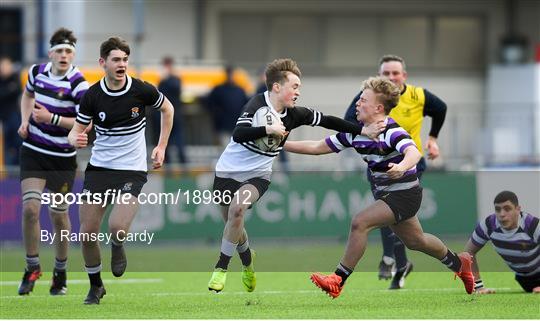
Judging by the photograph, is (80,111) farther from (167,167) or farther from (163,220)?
(167,167)

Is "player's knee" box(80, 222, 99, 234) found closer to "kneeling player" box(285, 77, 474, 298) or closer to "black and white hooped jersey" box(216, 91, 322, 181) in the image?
"black and white hooped jersey" box(216, 91, 322, 181)

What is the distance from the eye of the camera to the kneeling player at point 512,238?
12.9 metres

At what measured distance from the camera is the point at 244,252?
1245 centimetres

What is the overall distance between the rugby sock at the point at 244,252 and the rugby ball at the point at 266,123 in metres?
0.91

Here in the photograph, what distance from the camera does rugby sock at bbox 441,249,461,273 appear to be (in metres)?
12.2

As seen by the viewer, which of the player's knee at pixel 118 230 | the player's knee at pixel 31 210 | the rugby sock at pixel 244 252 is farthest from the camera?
the player's knee at pixel 31 210

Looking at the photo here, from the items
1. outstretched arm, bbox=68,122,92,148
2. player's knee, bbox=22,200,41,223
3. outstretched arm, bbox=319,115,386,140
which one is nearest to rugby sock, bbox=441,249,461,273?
outstretched arm, bbox=319,115,386,140

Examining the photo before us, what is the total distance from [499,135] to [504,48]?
6.43 metres

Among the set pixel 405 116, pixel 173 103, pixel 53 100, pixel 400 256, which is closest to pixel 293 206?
pixel 173 103

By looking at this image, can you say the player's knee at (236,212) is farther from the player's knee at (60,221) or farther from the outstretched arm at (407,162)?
the player's knee at (60,221)

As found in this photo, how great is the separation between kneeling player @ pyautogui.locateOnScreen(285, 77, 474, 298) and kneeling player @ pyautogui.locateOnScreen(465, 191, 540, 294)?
98cm

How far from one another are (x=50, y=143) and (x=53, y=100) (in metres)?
0.43

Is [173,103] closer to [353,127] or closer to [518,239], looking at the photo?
[518,239]

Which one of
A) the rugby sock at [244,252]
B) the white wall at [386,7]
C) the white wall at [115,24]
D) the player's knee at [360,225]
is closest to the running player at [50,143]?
the rugby sock at [244,252]
